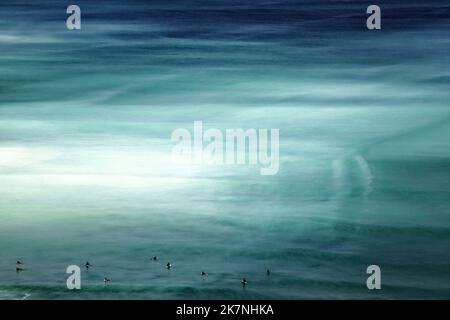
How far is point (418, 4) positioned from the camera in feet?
28.0

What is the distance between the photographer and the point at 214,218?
7074 millimetres

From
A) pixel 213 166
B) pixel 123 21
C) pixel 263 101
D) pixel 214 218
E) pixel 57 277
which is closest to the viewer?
pixel 57 277

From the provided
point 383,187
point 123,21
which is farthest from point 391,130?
point 123,21

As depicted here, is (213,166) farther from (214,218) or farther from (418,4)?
(418,4)

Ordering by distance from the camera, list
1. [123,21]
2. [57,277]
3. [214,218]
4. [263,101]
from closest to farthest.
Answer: [57,277] < [214,218] < [263,101] < [123,21]

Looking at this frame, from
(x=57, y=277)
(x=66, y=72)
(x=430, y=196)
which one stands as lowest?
(x=57, y=277)

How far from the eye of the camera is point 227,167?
7551mm

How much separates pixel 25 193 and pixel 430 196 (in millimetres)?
2771

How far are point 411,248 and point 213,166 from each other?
1.55 m

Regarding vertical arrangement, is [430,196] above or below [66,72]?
below

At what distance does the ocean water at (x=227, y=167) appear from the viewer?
6.61 meters

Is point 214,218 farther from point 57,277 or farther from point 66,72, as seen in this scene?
point 66,72

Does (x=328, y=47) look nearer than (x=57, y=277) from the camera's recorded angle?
No

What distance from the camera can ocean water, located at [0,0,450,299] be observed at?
260 inches
